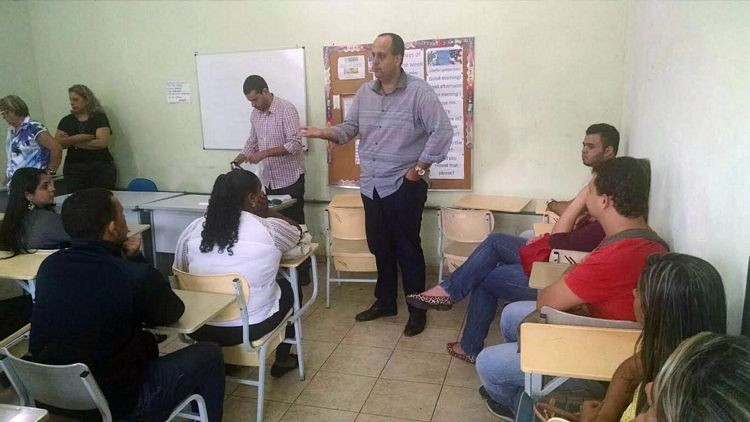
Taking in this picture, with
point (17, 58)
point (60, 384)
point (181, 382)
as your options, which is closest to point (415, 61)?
point (181, 382)

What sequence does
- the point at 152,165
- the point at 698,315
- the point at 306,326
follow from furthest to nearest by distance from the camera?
1. the point at 152,165
2. the point at 306,326
3. the point at 698,315

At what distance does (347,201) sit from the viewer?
4133mm

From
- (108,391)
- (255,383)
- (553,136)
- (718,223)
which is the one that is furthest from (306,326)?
(718,223)

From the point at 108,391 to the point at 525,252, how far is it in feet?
Result: 6.08

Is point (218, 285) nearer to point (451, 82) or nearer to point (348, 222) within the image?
point (348, 222)

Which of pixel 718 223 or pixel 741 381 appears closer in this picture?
pixel 741 381

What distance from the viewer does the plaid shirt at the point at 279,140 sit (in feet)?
13.5

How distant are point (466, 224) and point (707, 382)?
8.89 feet

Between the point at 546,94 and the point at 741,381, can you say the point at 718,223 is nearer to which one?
the point at 741,381

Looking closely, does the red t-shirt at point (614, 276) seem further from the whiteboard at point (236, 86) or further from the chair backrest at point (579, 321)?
the whiteboard at point (236, 86)

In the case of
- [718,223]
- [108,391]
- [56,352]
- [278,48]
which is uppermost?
[278,48]

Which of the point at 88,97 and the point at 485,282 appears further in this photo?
the point at 88,97

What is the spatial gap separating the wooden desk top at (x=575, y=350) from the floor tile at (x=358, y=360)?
144 cm

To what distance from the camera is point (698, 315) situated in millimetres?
1202
